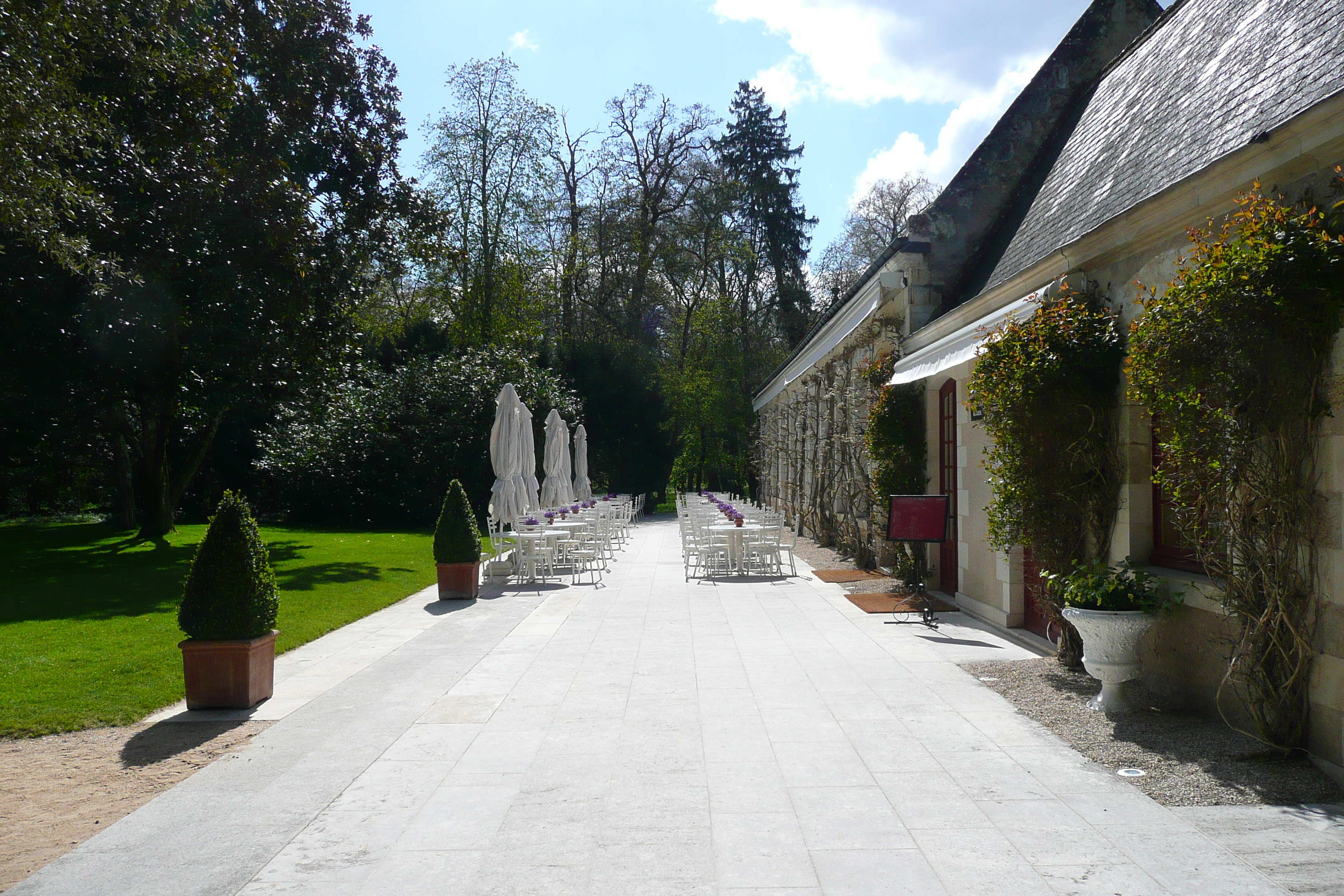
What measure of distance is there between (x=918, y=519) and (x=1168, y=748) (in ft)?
14.6

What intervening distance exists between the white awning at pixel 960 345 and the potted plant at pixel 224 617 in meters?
5.87

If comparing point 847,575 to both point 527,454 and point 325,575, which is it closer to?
point 527,454

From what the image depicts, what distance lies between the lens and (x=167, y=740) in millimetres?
5008

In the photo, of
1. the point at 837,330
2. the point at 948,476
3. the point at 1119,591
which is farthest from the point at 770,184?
the point at 1119,591

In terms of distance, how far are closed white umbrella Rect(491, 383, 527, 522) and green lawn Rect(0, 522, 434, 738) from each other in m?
1.58

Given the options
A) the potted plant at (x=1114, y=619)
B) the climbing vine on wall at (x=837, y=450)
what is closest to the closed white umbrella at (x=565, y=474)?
the climbing vine on wall at (x=837, y=450)

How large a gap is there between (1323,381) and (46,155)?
806 centimetres

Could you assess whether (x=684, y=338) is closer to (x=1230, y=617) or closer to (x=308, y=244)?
(x=308, y=244)

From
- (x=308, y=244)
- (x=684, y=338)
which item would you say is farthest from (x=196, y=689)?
(x=684, y=338)

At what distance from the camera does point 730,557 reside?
42.3ft

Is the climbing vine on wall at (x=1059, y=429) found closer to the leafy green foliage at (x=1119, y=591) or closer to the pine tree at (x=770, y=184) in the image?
the leafy green foliage at (x=1119, y=591)

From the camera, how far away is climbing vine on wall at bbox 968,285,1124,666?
5.86m

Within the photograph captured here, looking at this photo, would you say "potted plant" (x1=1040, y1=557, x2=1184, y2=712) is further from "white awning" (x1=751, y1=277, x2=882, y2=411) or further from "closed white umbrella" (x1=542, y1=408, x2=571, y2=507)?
"closed white umbrella" (x1=542, y1=408, x2=571, y2=507)

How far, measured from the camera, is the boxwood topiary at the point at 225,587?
18.0 feet
